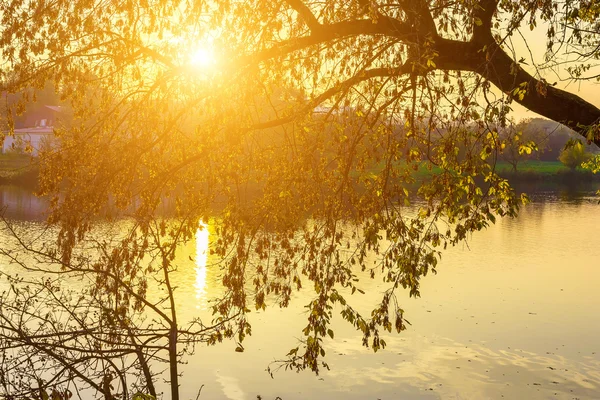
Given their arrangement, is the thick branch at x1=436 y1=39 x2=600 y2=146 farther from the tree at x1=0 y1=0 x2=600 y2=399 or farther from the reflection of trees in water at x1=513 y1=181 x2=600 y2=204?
the reflection of trees in water at x1=513 y1=181 x2=600 y2=204

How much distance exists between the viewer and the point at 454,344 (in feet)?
82.7

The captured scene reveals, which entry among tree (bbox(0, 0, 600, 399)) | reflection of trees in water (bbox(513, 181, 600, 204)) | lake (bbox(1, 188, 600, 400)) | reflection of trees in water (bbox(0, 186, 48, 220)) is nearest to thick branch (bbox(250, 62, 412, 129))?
tree (bbox(0, 0, 600, 399))

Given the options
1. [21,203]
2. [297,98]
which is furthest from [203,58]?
[21,203]

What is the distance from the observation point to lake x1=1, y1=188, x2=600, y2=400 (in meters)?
21.1

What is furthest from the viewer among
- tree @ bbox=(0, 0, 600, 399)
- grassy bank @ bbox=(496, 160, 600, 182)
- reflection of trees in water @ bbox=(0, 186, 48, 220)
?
grassy bank @ bbox=(496, 160, 600, 182)

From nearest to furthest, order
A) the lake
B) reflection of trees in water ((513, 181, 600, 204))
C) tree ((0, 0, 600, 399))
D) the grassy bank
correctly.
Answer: tree ((0, 0, 600, 399)) < the lake < reflection of trees in water ((513, 181, 600, 204)) < the grassy bank

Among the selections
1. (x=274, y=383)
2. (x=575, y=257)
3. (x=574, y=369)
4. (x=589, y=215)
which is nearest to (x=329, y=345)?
(x=274, y=383)

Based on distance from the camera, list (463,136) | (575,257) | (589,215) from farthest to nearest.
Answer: (589,215), (575,257), (463,136)

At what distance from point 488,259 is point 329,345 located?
1819 cm

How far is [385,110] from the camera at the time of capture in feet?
40.4

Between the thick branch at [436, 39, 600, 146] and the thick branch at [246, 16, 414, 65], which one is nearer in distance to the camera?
the thick branch at [246, 16, 414, 65]

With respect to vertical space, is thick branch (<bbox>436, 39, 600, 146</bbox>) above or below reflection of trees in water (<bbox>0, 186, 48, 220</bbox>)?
above

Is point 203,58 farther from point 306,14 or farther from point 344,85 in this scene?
point 344,85

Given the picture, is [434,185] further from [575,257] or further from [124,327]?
[575,257]
